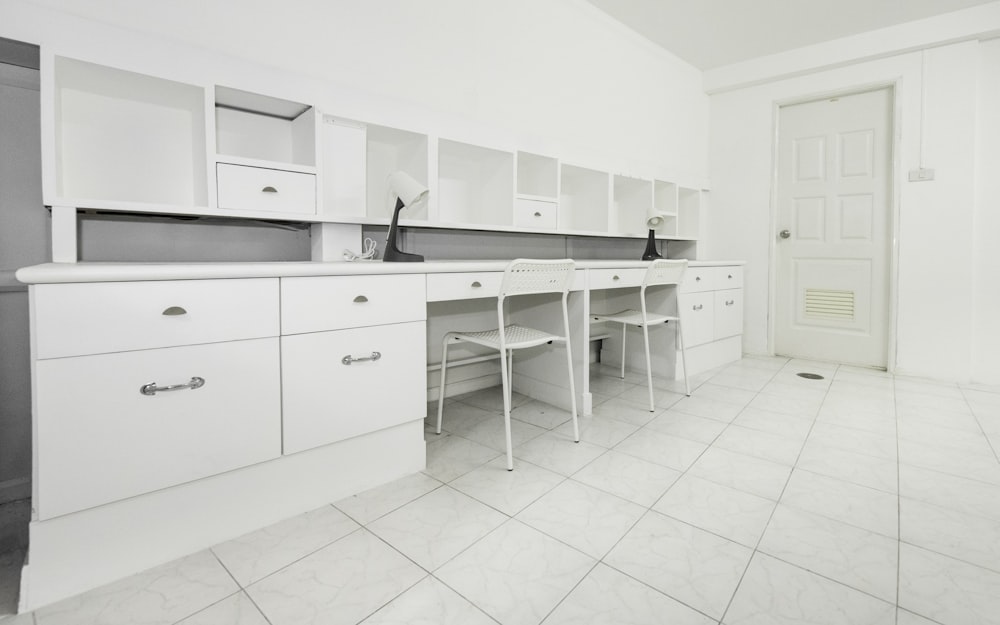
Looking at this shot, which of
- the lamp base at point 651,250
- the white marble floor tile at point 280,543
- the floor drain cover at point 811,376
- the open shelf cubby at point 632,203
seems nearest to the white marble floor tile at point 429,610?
the white marble floor tile at point 280,543

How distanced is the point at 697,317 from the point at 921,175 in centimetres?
188

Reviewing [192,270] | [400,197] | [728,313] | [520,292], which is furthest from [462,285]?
[728,313]

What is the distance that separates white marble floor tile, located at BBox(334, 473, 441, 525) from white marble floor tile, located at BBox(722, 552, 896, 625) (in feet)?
3.33

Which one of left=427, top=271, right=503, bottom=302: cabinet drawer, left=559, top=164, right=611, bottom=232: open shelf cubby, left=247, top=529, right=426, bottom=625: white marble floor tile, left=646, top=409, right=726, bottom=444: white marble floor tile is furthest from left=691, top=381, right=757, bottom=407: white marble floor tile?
left=247, top=529, right=426, bottom=625: white marble floor tile

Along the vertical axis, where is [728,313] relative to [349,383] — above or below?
above

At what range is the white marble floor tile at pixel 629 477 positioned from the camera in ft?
5.45

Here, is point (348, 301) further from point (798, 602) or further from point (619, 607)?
point (798, 602)

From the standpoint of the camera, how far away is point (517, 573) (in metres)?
1.24

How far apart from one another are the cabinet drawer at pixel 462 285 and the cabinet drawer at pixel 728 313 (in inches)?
87.4

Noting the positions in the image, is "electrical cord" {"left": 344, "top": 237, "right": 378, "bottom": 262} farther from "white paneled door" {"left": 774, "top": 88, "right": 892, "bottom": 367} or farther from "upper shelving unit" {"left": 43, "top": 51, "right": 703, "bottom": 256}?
"white paneled door" {"left": 774, "top": 88, "right": 892, "bottom": 367}

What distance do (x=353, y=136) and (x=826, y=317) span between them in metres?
3.84

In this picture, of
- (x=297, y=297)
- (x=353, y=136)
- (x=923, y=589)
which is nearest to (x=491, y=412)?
(x=297, y=297)

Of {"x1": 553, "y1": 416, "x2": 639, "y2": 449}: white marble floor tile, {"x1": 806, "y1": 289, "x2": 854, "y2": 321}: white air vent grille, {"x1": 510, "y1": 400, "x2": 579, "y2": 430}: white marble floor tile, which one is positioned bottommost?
{"x1": 553, "y1": 416, "x2": 639, "y2": 449}: white marble floor tile

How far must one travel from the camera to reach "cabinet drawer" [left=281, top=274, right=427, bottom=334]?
1.46 m
